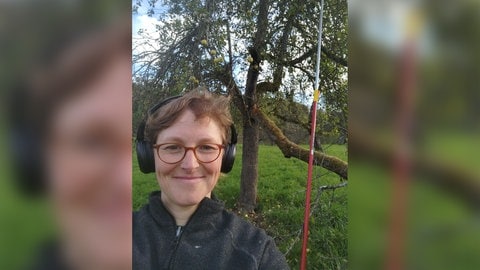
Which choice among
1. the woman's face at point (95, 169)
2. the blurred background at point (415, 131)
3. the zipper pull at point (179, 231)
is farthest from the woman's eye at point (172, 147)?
the blurred background at point (415, 131)

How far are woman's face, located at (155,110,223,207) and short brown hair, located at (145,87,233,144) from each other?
22mm

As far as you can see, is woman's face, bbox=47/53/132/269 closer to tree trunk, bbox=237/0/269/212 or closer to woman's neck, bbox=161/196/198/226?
woman's neck, bbox=161/196/198/226

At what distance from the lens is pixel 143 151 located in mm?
2145

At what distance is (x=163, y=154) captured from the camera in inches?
85.2

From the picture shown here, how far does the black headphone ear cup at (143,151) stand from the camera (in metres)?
2.14

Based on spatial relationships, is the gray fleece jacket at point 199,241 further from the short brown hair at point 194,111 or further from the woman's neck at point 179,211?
the short brown hair at point 194,111

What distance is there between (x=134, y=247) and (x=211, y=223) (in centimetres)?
39

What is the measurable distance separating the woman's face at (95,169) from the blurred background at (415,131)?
1.18 m

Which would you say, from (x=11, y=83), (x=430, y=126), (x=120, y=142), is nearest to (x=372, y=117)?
(x=430, y=126)

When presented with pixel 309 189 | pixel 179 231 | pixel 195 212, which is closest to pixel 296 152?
pixel 309 189

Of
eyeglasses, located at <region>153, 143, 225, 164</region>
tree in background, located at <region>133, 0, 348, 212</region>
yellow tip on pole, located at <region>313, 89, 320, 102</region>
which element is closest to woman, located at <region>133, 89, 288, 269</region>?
eyeglasses, located at <region>153, 143, 225, 164</region>

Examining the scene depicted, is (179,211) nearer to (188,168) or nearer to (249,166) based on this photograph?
(188,168)

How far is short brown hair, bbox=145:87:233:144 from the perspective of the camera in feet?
7.09

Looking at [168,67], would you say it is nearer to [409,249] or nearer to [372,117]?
[372,117]
